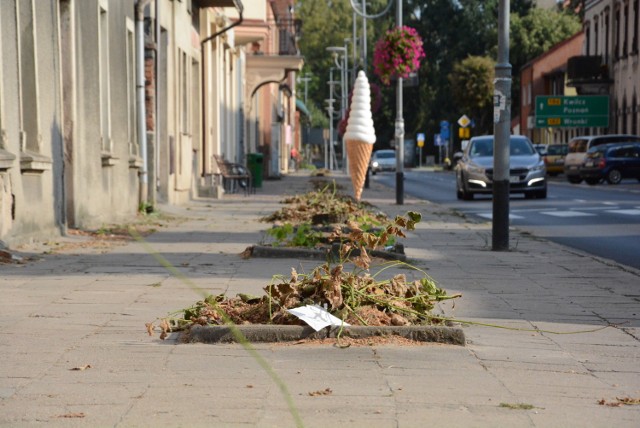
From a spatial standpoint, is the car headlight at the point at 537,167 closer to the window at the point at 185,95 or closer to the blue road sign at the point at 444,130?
the window at the point at 185,95

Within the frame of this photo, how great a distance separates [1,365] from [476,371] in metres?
2.38

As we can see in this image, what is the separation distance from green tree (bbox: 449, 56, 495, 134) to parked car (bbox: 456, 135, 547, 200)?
61.3m

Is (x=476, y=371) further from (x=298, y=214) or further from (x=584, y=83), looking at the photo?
(x=584, y=83)

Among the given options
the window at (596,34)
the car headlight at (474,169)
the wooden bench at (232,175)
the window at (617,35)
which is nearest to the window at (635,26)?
the window at (617,35)

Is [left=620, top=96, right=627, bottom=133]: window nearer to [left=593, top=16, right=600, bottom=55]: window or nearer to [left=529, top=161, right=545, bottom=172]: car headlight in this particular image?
[left=593, top=16, right=600, bottom=55]: window

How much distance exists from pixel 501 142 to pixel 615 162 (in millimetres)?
33100

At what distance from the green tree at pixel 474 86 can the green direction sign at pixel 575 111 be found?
2529 cm

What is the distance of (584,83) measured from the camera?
68500 millimetres

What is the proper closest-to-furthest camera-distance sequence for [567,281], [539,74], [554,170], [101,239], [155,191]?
[567,281] < [101,239] < [155,191] < [554,170] < [539,74]

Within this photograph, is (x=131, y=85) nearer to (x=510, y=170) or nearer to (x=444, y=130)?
(x=510, y=170)

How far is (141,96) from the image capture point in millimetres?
23188

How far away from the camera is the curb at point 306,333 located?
7461mm

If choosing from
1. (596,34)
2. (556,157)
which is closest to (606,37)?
(596,34)

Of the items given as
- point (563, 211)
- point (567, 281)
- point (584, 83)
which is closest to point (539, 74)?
point (584, 83)
